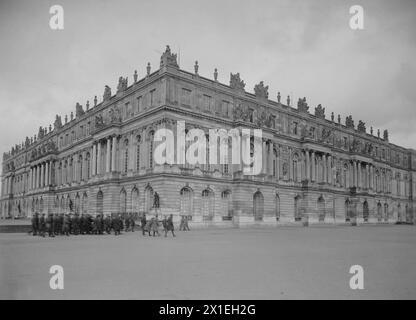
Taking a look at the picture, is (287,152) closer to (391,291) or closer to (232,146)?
(232,146)

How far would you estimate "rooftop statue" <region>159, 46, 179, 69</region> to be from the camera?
43219 mm

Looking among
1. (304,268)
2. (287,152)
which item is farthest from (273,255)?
(287,152)

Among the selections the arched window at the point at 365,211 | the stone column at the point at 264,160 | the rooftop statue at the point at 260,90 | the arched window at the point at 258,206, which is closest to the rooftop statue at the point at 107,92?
the rooftop statue at the point at 260,90

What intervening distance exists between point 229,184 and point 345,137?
33.1 metres

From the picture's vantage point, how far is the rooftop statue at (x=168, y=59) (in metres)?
43.2

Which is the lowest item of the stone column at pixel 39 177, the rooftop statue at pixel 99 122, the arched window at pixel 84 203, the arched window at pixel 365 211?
the arched window at pixel 365 211

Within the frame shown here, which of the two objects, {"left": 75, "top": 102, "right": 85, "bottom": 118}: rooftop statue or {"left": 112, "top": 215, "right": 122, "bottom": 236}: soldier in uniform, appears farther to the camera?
{"left": 75, "top": 102, "right": 85, "bottom": 118}: rooftop statue

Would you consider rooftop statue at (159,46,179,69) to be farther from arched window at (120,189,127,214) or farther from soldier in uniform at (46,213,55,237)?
soldier in uniform at (46,213,55,237)

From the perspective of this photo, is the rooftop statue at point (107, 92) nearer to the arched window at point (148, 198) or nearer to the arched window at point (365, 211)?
the arched window at point (148, 198)

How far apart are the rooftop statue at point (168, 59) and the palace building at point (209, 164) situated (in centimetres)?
14

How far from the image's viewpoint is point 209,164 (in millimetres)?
46406

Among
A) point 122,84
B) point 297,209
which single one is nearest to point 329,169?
point 297,209

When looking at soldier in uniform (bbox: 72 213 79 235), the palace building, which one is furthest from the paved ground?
the palace building

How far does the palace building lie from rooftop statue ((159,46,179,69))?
14cm
